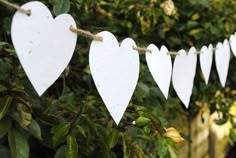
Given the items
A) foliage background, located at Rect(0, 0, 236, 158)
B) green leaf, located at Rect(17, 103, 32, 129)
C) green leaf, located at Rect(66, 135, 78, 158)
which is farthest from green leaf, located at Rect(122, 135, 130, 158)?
green leaf, located at Rect(17, 103, 32, 129)

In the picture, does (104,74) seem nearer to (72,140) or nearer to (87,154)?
(72,140)

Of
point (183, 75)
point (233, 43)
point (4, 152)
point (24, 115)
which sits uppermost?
point (233, 43)

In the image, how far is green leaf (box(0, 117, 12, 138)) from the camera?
0.73m

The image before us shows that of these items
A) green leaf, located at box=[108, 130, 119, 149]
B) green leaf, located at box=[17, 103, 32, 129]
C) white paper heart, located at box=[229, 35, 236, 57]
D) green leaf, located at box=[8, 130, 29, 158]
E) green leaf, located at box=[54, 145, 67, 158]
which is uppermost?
white paper heart, located at box=[229, 35, 236, 57]

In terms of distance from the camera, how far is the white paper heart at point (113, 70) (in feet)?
2.26

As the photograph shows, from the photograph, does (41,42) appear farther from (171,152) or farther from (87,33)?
(171,152)

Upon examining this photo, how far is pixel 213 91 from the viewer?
70.7 inches

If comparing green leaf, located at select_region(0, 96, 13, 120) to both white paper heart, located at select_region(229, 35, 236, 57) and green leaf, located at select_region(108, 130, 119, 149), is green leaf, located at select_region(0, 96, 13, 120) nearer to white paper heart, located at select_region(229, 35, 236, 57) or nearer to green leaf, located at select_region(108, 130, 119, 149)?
green leaf, located at select_region(108, 130, 119, 149)

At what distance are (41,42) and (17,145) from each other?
24 cm

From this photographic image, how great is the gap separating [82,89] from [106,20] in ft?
1.28

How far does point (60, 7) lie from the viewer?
783 mm

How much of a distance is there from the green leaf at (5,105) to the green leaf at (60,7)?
0.20m

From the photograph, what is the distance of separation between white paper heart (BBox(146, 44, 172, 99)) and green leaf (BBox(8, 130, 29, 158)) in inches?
12.6

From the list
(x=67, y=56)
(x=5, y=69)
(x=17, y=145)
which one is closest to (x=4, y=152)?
(x=17, y=145)
